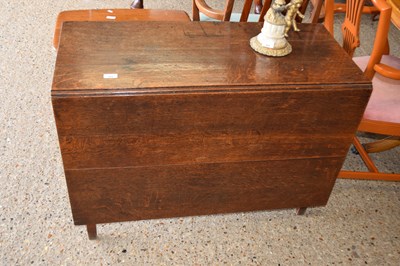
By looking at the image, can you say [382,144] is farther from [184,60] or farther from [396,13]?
[184,60]

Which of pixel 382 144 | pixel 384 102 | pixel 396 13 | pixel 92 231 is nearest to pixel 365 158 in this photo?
pixel 382 144

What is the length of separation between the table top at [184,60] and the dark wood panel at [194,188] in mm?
277

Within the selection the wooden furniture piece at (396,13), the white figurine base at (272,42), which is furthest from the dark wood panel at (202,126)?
the wooden furniture piece at (396,13)

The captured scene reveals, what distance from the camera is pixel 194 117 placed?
1.11 metres

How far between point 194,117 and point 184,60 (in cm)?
18

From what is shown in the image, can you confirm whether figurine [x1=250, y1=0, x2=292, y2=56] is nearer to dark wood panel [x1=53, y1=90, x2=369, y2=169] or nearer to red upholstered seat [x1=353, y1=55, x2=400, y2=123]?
dark wood panel [x1=53, y1=90, x2=369, y2=169]

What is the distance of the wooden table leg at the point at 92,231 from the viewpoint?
1.37 metres

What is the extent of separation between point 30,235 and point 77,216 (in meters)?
0.25

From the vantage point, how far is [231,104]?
3.62 feet

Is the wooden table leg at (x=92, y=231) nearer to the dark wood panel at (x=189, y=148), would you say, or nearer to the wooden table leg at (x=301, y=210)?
the dark wood panel at (x=189, y=148)

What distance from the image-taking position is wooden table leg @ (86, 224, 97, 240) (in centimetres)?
137

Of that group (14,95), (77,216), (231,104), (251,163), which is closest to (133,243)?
(77,216)

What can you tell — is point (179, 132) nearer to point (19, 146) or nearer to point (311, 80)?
point (311, 80)

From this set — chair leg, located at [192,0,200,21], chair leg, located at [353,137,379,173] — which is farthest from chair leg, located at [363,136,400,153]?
chair leg, located at [192,0,200,21]
